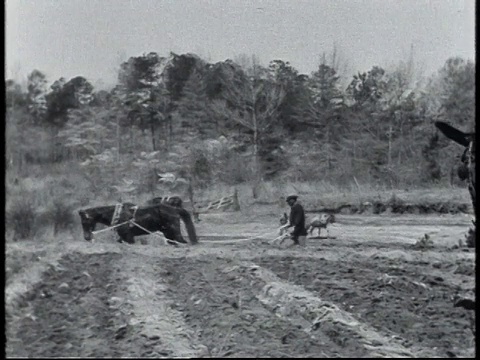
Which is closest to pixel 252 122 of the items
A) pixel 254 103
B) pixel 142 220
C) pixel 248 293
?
pixel 254 103

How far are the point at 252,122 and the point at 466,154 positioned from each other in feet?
3.69

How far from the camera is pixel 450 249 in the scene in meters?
3.04

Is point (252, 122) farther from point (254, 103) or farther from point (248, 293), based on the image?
point (248, 293)

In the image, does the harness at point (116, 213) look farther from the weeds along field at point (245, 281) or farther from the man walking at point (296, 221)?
the man walking at point (296, 221)

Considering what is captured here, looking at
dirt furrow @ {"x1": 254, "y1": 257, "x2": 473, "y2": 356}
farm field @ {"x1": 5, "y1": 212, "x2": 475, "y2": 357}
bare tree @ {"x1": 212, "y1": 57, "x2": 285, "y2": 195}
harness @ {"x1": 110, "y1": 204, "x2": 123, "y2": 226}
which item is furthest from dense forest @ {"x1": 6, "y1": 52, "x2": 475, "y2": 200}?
dirt furrow @ {"x1": 254, "y1": 257, "x2": 473, "y2": 356}

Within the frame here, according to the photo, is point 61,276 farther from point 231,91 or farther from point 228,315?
point 231,91

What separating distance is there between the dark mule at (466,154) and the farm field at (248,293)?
0.18m

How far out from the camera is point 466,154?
302cm

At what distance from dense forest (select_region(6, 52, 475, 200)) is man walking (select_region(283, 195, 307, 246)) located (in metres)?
0.13

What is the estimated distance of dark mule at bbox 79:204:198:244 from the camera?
2.89 m

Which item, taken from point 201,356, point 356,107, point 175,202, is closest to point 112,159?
point 175,202

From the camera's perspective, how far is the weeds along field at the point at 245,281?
2.53 m

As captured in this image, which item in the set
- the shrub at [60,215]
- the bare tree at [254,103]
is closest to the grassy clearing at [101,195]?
the shrub at [60,215]

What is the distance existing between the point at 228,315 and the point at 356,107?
1.30m
